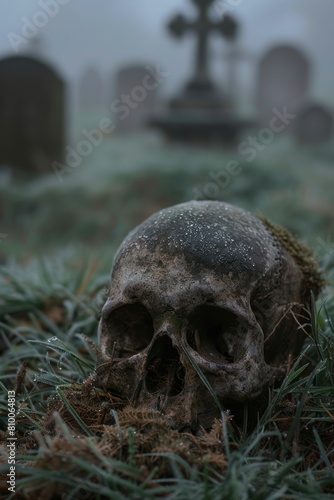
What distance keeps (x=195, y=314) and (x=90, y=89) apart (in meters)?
23.7

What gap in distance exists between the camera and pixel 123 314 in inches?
84.7

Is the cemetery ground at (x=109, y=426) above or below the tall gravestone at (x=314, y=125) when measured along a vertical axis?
below

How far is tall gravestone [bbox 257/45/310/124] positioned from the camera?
656 inches

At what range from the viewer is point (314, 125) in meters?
13.5

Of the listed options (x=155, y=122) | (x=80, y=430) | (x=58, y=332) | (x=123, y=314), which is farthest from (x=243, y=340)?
(x=155, y=122)

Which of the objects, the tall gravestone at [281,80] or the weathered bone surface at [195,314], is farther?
the tall gravestone at [281,80]

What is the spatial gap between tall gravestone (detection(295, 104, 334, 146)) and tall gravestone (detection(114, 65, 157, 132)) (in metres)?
5.09

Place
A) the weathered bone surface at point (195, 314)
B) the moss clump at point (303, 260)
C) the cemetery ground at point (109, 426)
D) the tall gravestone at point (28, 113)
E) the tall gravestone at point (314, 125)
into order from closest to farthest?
the cemetery ground at point (109, 426) < the weathered bone surface at point (195, 314) < the moss clump at point (303, 260) < the tall gravestone at point (28, 113) < the tall gravestone at point (314, 125)

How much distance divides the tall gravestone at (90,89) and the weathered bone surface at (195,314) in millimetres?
22949

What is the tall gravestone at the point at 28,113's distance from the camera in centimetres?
966

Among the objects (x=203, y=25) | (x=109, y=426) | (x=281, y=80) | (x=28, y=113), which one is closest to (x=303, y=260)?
(x=109, y=426)

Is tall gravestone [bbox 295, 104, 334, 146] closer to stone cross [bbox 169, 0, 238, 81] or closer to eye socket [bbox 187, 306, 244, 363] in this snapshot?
stone cross [bbox 169, 0, 238, 81]

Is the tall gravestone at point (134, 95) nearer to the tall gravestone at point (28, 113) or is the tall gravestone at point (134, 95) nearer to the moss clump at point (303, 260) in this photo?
the tall gravestone at point (28, 113)

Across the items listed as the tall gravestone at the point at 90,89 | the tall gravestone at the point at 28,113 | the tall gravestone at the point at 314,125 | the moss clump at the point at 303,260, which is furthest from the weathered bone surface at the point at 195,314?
the tall gravestone at the point at 90,89
